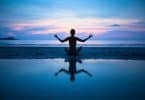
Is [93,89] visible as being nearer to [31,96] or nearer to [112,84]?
[112,84]

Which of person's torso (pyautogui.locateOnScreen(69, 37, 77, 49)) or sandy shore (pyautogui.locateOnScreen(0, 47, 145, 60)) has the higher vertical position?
person's torso (pyautogui.locateOnScreen(69, 37, 77, 49))

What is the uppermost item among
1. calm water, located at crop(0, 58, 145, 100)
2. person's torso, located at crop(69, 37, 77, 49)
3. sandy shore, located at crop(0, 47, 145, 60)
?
person's torso, located at crop(69, 37, 77, 49)

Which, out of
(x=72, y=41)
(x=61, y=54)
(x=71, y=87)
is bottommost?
(x=61, y=54)

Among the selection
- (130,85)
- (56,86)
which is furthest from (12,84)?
(130,85)

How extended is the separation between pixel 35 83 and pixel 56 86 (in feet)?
0.93

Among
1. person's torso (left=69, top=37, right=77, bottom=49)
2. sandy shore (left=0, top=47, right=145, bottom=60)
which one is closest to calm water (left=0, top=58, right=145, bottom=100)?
person's torso (left=69, top=37, right=77, bottom=49)

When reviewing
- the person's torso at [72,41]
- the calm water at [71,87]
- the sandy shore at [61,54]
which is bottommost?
the sandy shore at [61,54]

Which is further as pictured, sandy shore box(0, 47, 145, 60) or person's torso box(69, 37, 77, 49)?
sandy shore box(0, 47, 145, 60)

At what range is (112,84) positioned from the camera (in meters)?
3.08

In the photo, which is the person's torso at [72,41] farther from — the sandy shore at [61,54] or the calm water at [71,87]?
the calm water at [71,87]

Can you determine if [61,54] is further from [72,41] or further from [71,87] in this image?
[71,87]

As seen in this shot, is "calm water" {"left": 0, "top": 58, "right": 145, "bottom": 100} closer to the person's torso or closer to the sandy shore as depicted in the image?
the person's torso

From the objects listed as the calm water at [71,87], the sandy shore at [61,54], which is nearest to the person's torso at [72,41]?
the sandy shore at [61,54]

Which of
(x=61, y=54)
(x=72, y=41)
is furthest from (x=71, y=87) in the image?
(x=61, y=54)
